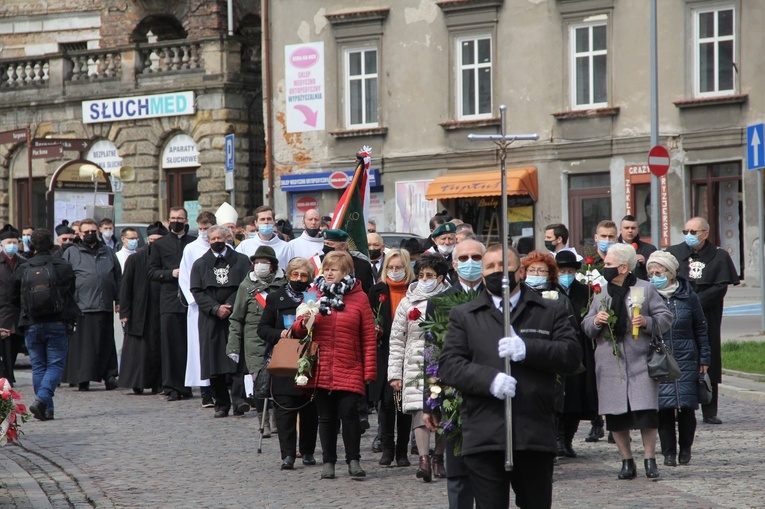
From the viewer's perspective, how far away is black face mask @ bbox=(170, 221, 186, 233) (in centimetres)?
1709

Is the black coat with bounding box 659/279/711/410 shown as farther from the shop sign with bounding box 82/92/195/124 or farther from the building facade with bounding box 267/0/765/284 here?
the shop sign with bounding box 82/92/195/124

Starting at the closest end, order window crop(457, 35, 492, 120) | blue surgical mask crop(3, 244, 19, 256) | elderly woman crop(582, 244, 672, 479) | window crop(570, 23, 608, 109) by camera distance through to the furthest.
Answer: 1. elderly woman crop(582, 244, 672, 479)
2. blue surgical mask crop(3, 244, 19, 256)
3. window crop(570, 23, 608, 109)
4. window crop(457, 35, 492, 120)

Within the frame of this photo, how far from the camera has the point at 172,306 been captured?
55.4 ft

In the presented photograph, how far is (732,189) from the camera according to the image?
102ft

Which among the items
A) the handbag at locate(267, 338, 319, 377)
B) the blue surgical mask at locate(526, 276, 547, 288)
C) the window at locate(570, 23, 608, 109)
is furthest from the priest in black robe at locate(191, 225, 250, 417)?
the window at locate(570, 23, 608, 109)

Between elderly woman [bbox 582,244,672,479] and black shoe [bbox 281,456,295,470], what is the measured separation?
2479mm

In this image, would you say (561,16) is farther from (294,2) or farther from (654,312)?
(654,312)

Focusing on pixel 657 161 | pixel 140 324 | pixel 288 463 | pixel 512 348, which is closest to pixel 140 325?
pixel 140 324

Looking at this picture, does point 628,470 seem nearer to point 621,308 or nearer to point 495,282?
point 621,308

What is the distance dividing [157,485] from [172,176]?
92.9 feet

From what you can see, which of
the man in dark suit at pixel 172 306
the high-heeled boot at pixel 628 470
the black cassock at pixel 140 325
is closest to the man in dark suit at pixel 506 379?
the high-heeled boot at pixel 628 470

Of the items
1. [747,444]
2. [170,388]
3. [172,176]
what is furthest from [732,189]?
[747,444]

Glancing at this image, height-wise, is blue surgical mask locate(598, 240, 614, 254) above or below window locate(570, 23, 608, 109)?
below

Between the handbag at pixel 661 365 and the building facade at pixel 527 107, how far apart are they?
66.9 feet
